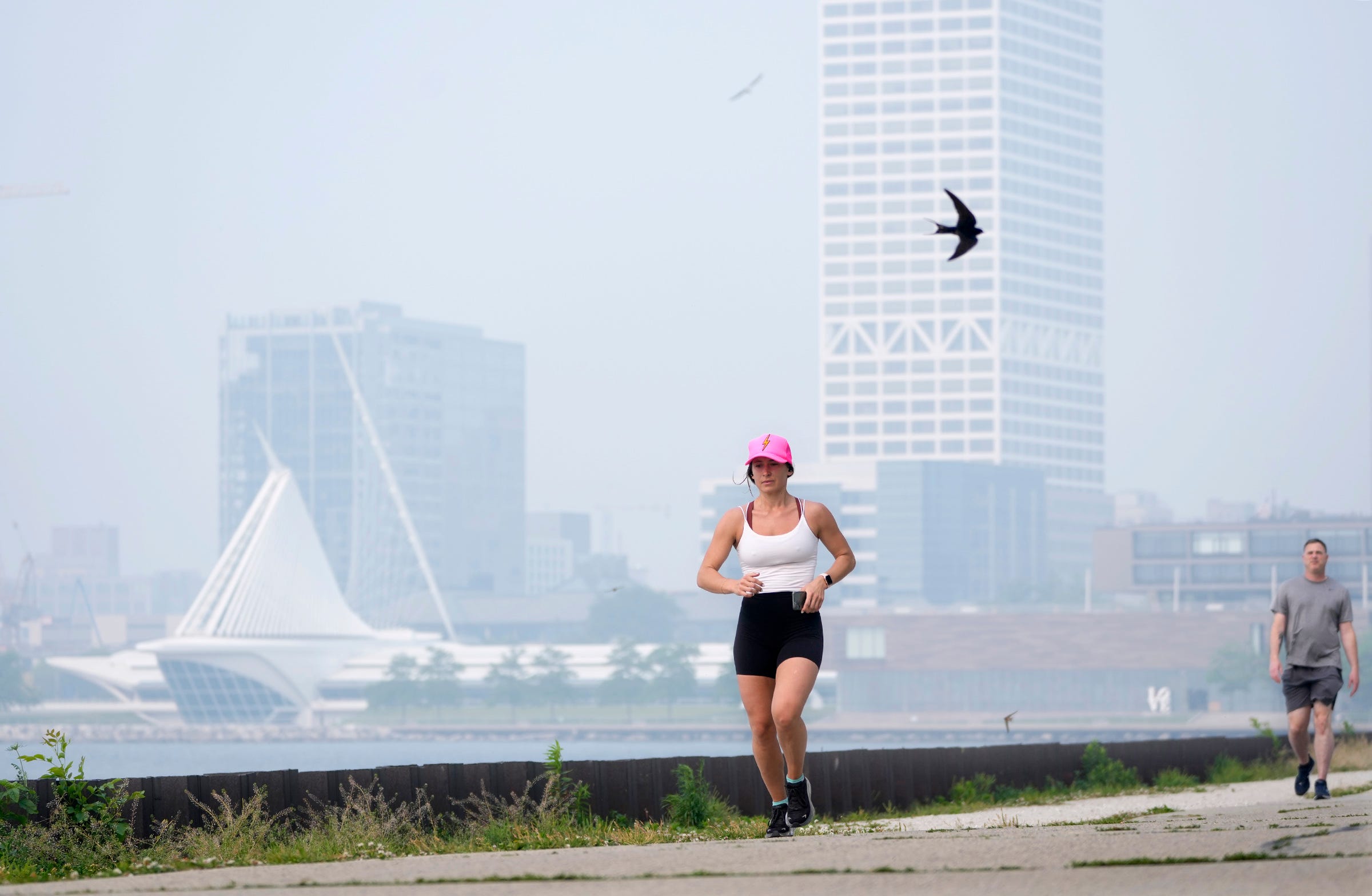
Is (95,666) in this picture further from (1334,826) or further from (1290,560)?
(1334,826)

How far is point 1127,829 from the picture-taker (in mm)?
6258

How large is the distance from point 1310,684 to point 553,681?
145 metres

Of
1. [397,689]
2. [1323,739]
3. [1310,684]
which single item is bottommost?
[397,689]

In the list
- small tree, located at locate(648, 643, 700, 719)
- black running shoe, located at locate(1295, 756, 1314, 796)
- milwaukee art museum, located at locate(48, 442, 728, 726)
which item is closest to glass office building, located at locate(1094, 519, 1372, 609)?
small tree, located at locate(648, 643, 700, 719)

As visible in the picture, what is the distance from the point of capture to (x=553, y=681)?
6004 inches

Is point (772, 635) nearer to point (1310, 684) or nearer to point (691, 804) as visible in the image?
point (691, 804)

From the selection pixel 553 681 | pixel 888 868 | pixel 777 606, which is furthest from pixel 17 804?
pixel 553 681

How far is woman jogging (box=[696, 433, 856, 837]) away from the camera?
656 centimetres

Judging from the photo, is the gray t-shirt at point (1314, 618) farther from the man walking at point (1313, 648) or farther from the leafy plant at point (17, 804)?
the leafy plant at point (17, 804)

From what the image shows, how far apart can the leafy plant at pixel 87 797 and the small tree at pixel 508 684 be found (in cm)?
14596

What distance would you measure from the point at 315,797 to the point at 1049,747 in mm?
6640

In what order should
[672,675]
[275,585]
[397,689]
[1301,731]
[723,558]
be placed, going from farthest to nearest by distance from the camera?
[672,675]
[397,689]
[275,585]
[1301,731]
[723,558]

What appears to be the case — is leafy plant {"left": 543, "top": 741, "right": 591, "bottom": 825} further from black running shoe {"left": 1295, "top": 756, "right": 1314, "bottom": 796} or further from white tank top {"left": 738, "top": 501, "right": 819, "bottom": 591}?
black running shoe {"left": 1295, "top": 756, "right": 1314, "bottom": 796}

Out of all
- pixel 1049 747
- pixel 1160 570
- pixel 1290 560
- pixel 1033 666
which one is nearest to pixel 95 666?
pixel 1033 666
